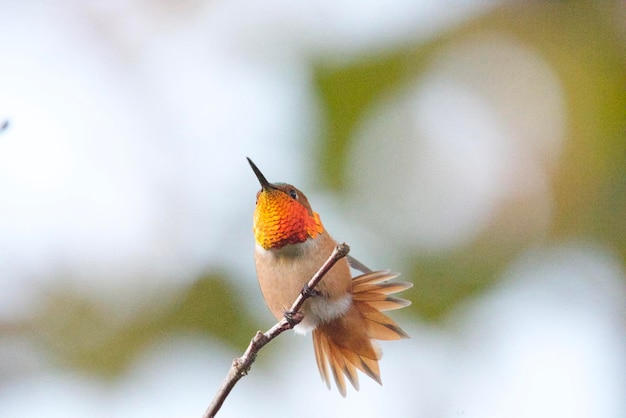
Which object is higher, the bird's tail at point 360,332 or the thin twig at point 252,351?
the bird's tail at point 360,332

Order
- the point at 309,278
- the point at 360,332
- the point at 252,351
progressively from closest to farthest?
the point at 252,351 → the point at 309,278 → the point at 360,332

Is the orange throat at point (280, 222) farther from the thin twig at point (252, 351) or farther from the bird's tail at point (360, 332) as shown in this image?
the thin twig at point (252, 351)

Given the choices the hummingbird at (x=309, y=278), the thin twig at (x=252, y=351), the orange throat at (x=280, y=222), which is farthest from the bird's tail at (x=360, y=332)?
the thin twig at (x=252, y=351)

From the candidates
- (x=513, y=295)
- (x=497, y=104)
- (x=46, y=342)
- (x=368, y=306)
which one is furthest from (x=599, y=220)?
(x=46, y=342)

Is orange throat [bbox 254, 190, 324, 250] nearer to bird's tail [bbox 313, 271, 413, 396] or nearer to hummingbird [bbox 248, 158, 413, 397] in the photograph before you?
hummingbird [bbox 248, 158, 413, 397]

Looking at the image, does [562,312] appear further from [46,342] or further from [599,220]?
[46,342]

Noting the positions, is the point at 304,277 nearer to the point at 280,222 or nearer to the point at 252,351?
the point at 280,222

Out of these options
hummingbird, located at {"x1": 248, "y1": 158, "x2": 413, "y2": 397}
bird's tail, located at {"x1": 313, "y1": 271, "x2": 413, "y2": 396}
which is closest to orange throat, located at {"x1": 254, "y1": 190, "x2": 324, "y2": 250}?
hummingbird, located at {"x1": 248, "y1": 158, "x2": 413, "y2": 397}

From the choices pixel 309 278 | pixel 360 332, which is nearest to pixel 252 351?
pixel 309 278
